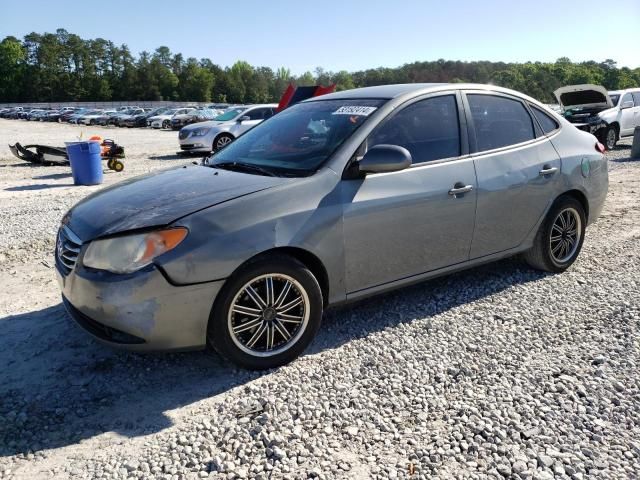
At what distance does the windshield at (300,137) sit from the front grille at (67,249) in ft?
3.96

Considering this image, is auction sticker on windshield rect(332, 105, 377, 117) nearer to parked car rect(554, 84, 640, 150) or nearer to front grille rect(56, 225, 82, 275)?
front grille rect(56, 225, 82, 275)

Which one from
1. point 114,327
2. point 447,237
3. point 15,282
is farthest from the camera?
point 15,282

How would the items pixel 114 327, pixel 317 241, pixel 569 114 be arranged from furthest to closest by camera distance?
1. pixel 569 114
2. pixel 317 241
3. pixel 114 327

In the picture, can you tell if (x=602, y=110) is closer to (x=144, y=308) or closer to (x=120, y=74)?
(x=144, y=308)

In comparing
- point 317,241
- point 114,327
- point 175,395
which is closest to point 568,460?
point 317,241

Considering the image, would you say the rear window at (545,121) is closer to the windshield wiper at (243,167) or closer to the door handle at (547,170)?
the door handle at (547,170)

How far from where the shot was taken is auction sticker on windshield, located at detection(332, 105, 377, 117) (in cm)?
375

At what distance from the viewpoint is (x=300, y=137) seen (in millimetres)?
3922

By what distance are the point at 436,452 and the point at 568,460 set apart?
0.59 meters

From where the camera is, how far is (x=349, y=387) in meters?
3.06

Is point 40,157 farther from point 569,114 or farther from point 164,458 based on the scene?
point 569,114

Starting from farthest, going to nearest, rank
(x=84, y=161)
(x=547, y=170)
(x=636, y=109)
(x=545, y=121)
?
(x=636, y=109), (x=84, y=161), (x=545, y=121), (x=547, y=170)

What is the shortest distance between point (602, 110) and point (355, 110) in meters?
14.8

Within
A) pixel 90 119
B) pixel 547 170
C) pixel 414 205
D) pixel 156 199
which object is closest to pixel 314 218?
pixel 414 205
